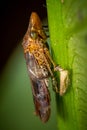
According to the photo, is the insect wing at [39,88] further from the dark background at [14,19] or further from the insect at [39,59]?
the dark background at [14,19]

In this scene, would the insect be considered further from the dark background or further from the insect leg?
the dark background

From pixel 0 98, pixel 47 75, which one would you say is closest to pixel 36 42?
pixel 47 75

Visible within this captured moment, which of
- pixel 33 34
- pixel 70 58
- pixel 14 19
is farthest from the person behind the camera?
pixel 14 19

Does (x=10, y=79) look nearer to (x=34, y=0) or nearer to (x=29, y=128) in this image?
(x=29, y=128)

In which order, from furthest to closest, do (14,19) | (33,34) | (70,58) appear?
(14,19)
(33,34)
(70,58)

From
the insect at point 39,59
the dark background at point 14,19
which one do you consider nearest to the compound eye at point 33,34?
the insect at point 39,59

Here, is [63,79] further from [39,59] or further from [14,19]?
[14,19]

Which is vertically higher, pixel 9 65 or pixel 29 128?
pixel 9 65

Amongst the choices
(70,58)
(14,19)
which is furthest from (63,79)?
(14,19)
